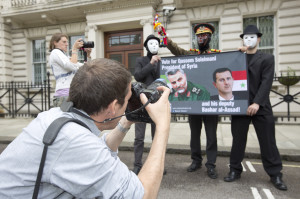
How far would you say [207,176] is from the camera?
340 centimetres

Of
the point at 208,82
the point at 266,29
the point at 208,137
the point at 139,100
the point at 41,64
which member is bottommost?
the point at 208,137

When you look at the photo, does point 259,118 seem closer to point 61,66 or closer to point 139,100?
point 139,100

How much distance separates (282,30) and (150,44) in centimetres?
824

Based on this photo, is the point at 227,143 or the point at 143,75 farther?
the point at 227,143

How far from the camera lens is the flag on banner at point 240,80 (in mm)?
3284

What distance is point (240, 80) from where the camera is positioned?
3.34 metres

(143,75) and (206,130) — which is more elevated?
(143,75)

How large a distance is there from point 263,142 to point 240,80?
0.90 m

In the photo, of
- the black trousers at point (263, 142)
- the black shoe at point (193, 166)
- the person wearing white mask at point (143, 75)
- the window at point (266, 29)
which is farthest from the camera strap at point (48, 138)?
the window at point (266, 29)

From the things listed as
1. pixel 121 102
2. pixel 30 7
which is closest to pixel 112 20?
pixel 30 7

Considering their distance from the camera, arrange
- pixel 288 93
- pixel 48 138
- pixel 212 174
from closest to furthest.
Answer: pixel 48 138
pixel 212 174
pixel 288 93

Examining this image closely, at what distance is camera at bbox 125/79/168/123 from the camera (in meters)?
1.29

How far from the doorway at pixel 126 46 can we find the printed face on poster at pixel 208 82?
7982 mm

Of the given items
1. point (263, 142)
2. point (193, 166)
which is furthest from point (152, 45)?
point (263, 142)
